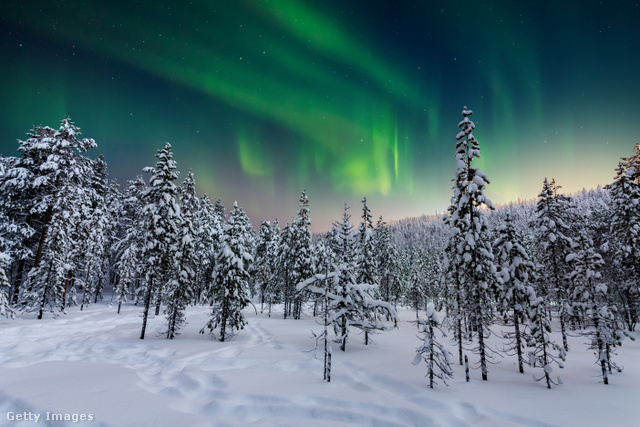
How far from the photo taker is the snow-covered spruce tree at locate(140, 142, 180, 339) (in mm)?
23266

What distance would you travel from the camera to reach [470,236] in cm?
1574

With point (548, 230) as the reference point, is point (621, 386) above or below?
below

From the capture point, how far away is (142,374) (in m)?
14.6

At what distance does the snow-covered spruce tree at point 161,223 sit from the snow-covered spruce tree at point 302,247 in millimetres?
18062

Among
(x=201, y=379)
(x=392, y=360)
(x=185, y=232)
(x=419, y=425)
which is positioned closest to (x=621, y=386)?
(x=392, y=360)

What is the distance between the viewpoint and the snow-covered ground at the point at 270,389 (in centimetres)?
1005

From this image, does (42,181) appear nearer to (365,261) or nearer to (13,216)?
(13,216)

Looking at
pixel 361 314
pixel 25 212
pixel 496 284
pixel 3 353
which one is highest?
pixel 25 212

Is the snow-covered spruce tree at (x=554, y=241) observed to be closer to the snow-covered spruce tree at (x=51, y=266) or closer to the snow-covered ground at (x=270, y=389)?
the snow-covered ground at (x=270, y=389)

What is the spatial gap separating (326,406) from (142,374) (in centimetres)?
1001

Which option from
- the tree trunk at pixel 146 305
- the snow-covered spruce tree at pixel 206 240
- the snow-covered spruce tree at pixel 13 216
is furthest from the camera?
the snow-covered spruce tree at pixel 206 240

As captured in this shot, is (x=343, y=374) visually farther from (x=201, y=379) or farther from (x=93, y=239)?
(x=93, y=239)

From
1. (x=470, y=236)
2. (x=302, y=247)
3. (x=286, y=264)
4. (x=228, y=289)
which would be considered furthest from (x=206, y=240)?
Answer: (x=470, y=236)
